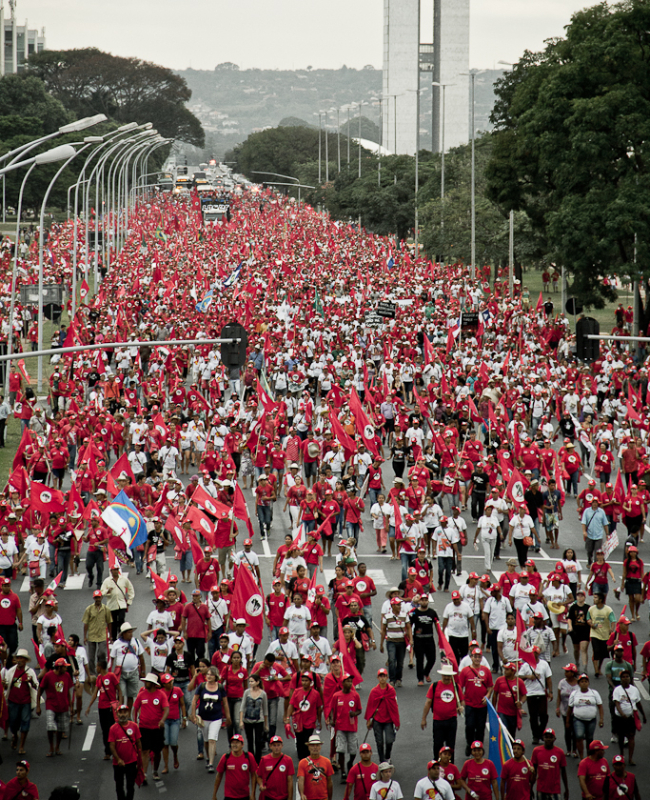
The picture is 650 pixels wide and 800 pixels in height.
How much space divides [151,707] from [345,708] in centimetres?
185

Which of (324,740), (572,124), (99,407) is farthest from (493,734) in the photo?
(572,124)

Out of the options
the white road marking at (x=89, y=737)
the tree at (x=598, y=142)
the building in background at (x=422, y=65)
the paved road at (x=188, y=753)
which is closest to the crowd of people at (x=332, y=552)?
the paved road at (x=188, y=753)

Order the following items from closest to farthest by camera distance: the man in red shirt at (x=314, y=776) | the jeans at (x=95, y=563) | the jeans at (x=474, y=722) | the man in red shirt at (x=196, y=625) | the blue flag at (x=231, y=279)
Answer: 1. the man in red shirt at (x=314, y=776)
2. the jeans at (x=474, y=722)
3. the man in red shirt at (x=196, y=625)
4. the jeans at (x=95, y=563)
5. the blue flag at (x=231, y=279)

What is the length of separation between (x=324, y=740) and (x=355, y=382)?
1593 cm

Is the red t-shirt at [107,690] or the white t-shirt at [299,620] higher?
the white t-shirt at [299,620]

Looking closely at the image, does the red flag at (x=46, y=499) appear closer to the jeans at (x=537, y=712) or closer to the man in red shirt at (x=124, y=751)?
the man in red shirt at (x=124, y=751)

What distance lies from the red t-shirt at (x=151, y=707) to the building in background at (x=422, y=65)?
135 m

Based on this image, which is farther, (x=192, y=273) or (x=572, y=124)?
(x=192, y=273)

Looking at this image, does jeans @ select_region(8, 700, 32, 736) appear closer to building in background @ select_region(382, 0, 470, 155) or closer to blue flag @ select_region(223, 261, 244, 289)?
blue flag @ select_region(223, 261, 244, 289)

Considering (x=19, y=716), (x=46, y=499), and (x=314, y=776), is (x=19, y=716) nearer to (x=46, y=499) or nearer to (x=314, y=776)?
(x=314, y=776)

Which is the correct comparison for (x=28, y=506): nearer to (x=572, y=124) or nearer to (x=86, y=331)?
(x=86, y=331)

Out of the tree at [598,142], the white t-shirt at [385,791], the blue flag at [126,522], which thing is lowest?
the white t-shirt at [385,791]

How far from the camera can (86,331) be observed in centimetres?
3600

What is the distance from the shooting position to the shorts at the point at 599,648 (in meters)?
14.7
